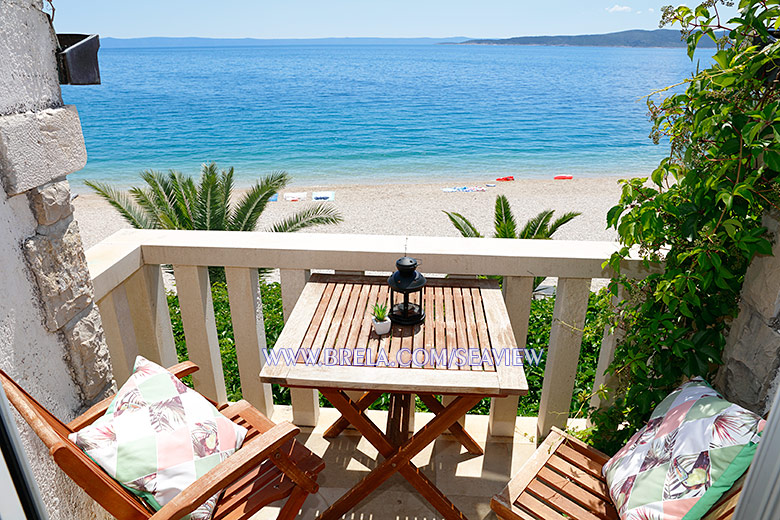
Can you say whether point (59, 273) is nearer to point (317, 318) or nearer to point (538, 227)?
point (317, 318)

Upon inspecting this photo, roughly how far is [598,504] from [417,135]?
22992 millimetres

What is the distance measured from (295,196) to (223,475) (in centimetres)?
1381

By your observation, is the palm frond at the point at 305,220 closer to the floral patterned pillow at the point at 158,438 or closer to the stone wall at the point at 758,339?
the floral patterned pillow at the point at 158,438

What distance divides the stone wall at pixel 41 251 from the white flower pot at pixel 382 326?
95 cm

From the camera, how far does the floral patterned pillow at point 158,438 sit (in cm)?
145

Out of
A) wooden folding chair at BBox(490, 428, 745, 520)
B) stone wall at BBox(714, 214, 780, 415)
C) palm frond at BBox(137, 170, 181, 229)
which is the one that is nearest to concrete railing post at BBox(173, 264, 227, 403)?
wooden folding chair at BBox(490, 428, 745, 520)

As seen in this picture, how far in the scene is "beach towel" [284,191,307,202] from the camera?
1433 cm

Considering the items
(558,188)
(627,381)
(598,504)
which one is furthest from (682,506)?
(558,188)

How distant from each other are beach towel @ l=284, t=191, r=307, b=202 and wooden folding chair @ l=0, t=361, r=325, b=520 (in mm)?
12765

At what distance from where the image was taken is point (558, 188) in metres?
15.5

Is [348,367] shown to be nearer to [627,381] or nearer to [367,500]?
[367,500]

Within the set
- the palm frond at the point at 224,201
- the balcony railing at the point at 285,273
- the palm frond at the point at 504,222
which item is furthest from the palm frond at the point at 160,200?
the balcony railing at the point at 285,273

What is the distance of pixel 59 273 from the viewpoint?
60.5 inches

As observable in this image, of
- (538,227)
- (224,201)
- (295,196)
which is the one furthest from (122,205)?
(295,196)
